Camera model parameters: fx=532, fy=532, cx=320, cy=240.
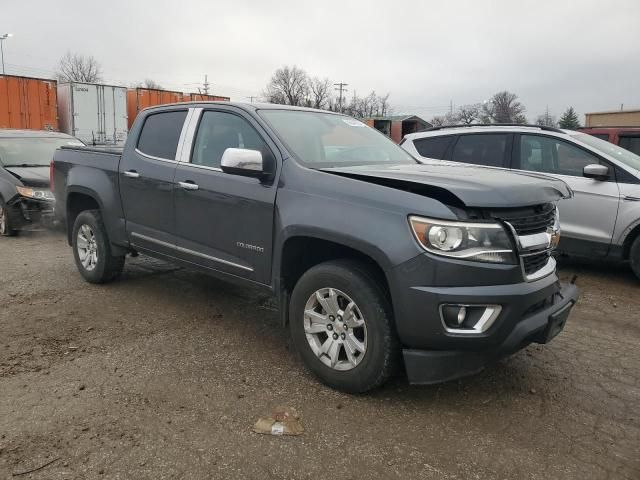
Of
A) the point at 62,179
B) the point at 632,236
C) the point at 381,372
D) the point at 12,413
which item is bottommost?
the point at 12,413

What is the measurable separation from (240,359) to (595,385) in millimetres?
2465

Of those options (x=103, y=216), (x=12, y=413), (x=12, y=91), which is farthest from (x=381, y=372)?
(x=12, y=91)

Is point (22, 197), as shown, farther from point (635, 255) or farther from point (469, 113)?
point (469, 113)

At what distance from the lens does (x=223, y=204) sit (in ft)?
13.2

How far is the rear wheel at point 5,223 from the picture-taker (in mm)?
8328

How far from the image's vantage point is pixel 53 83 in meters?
18.5

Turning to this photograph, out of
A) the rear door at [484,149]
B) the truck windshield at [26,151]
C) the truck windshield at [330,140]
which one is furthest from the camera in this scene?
the truck windshield at [26,151]

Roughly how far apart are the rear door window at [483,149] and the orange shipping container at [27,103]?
51.0ft

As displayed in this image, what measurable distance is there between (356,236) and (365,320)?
496mm

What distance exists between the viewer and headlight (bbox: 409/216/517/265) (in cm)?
287

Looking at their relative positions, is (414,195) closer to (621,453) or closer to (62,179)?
(621,453)

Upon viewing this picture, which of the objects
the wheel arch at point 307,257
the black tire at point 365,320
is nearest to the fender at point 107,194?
the wheel arch at point 307,257

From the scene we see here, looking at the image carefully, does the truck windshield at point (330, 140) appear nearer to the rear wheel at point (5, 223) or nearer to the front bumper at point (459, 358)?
the front bumper at point (459, 358)

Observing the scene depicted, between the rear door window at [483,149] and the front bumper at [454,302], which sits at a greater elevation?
the rear door window at [483,149]
